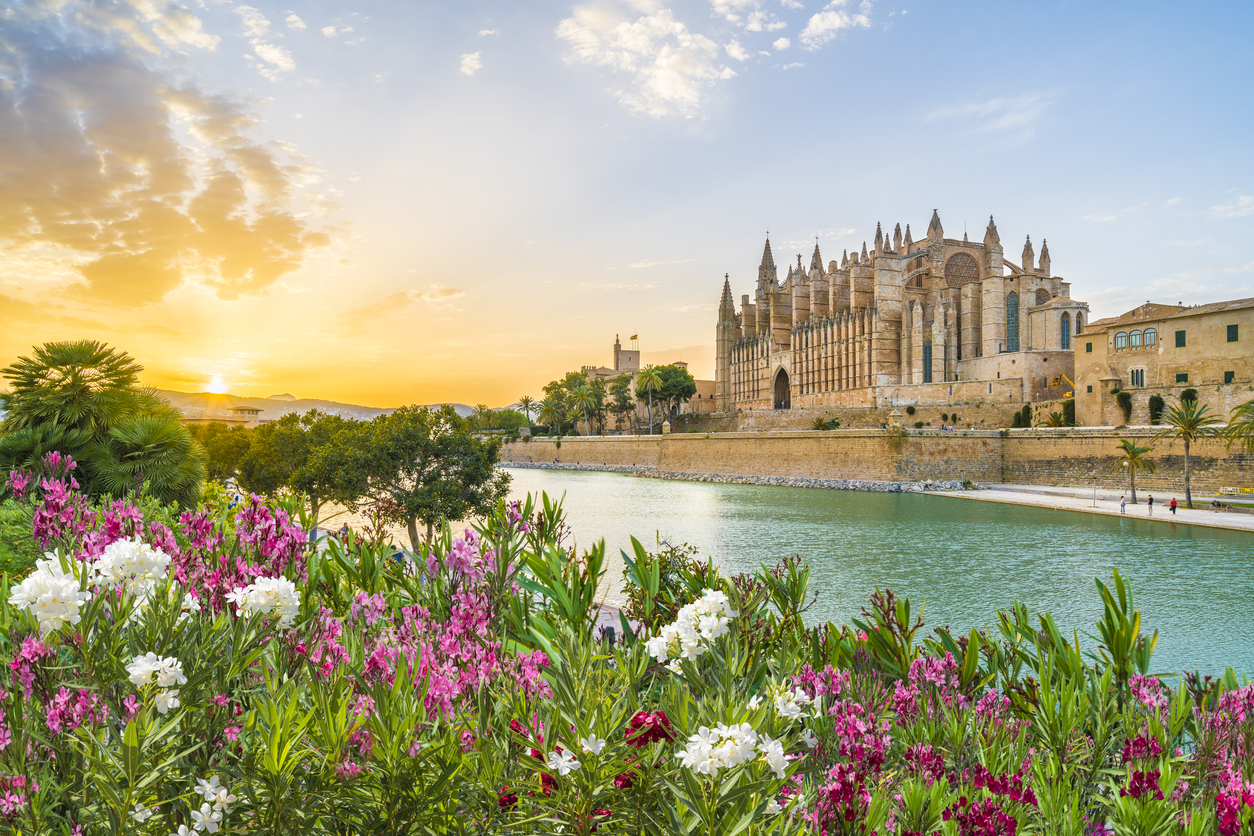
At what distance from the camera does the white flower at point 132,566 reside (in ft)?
6.91

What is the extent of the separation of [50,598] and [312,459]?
17896mm

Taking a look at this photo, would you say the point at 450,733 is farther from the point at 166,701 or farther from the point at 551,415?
the point at 551,415

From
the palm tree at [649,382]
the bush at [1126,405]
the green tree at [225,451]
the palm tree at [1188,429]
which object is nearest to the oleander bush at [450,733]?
the green tree at [225,451]

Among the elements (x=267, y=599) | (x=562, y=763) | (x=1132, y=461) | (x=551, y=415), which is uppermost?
(x=551, y=415)

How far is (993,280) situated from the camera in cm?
4991

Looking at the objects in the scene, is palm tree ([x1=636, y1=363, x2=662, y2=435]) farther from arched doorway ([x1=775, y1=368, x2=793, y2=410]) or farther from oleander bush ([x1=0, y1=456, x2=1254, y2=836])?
oleander bush ([x1=0, y1=456, x2=1254, y2=836])

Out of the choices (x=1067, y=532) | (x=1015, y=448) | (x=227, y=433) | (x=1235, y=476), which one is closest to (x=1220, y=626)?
(x=1067, y=532)

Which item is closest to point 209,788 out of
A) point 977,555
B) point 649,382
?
point 977,555

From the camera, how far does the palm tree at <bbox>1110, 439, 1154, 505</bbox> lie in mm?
28578

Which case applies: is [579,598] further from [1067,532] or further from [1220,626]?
[1067,532]

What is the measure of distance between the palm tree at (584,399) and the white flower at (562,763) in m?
73.6

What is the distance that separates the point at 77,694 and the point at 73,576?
13.9 inches

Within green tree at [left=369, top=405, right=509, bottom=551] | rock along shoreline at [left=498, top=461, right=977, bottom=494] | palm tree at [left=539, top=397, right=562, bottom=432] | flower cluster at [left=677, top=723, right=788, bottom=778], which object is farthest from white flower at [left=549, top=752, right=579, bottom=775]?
palm tree at [left=539, top=397, right=562, bottom=432]

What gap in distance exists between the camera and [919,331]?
169 ft
